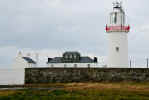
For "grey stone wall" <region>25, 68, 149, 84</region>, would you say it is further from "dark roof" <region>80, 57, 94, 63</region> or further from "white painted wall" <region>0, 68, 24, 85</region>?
"dark roof" <region>80, 57, 94, 63</region>

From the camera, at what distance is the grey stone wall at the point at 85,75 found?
34094 mm

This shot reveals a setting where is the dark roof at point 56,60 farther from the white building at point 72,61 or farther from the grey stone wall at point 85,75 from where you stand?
the grey stone wall at point 85,75

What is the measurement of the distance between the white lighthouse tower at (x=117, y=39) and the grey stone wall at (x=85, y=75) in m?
3.37

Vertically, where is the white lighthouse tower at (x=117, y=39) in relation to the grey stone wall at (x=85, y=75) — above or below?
above

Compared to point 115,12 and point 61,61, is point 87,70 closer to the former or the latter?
point 115,12

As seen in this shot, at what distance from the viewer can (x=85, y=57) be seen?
191 ft

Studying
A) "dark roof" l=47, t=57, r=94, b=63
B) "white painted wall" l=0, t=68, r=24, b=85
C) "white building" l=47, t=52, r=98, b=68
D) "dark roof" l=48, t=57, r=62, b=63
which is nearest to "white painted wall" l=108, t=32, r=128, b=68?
"white painted wall" l=0, t=68, r=24, b=85

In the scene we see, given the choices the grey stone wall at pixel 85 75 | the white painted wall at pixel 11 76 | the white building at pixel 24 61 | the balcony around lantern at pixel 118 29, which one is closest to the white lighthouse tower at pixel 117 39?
the balcony around lantern at pixel 118 29

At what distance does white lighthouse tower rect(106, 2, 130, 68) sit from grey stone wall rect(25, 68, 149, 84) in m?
3.37

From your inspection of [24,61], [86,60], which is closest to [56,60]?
[86,60]

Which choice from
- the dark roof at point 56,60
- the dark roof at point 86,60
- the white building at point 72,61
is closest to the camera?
the white building at point 72,61

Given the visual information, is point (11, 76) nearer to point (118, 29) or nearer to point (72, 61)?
point (118, 29)

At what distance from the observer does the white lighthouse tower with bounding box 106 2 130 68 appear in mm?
37406

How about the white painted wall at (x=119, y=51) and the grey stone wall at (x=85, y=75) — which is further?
the white painted wall at (x=119, y=51)
